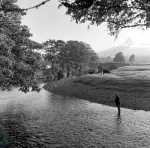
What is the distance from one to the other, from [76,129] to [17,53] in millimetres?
12953

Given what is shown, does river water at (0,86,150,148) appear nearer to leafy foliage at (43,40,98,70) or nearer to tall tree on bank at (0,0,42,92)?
tall tree on bank at (0,0,42,92)

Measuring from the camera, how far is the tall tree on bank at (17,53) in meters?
21.2

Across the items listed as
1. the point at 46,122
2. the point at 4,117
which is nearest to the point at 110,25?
the point at 46,122

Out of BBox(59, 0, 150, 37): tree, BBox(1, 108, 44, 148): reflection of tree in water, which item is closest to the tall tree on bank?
BBox(1, 108, 44, 148): reflection of tree in water

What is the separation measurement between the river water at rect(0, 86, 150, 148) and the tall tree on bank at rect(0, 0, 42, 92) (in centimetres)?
499

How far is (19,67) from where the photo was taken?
23203 mm

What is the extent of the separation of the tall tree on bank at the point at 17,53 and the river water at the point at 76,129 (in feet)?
16.4

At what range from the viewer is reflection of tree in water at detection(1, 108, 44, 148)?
50.2 feet

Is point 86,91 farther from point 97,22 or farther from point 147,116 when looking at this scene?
point 97,22

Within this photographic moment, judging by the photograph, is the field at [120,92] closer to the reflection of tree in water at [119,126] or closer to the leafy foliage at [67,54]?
the reflection of tree in water at [119,126]

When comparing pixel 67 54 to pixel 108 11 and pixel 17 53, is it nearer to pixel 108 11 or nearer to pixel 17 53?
pixel 17 53

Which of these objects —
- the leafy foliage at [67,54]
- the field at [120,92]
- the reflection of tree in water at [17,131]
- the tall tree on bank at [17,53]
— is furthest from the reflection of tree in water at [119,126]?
the leafy foliage at [67,54]

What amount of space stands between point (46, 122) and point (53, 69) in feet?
245

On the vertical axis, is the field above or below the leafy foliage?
below
